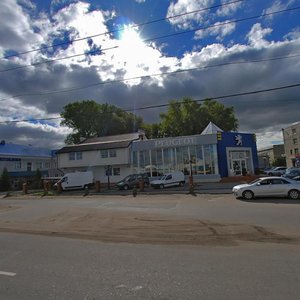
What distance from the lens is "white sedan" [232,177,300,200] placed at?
20.7 metres

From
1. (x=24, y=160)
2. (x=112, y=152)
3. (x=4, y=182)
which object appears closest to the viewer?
(x=112, y=152)

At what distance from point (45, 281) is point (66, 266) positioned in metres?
1.02

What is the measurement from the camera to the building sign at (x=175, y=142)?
4166 cm

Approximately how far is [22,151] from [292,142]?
204 feet

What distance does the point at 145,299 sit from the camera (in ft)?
16.2

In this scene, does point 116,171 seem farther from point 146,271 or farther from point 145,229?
point 146,271

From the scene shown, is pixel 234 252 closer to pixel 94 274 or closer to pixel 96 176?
pixel 94 274

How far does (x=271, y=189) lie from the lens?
21.0 m

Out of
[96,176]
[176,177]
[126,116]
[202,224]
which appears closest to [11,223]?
[202,224]

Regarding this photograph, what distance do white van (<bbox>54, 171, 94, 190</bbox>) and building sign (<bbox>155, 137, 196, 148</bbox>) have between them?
992cm

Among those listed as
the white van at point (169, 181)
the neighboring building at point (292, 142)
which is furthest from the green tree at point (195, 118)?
the white van at point (169, 181)

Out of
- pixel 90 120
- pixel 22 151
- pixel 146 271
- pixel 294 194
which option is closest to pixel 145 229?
pixel 146 271

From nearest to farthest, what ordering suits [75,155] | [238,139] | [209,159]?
1. [209,159]
2. [238,139]
3. [75,155]

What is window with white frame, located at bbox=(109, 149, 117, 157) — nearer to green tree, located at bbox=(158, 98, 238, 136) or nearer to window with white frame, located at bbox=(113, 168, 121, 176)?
window with white frame, located at bbox=(113, 168, 121, 176)
